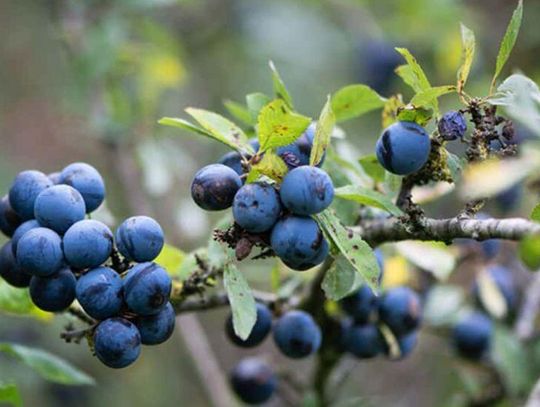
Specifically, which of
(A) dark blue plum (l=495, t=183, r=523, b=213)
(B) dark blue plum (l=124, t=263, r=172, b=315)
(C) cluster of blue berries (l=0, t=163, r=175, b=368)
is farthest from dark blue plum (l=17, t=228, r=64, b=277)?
(A) dark blue plum (l=495, t=183, r=523, b=213)

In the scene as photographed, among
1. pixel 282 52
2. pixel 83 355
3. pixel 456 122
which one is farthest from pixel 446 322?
pixel 282 52

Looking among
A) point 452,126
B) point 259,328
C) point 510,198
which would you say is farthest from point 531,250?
point 510,198

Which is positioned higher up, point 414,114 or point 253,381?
point 414,114

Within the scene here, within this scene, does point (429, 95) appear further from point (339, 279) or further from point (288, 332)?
point (288, 332)

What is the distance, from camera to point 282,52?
11.8 feet

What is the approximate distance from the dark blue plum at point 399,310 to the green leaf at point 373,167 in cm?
31

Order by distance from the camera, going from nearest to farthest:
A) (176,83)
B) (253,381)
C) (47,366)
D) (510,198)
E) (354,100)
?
(354,100), (47,366), (253,381), (510,198), (176,83)

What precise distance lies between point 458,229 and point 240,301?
0.30m

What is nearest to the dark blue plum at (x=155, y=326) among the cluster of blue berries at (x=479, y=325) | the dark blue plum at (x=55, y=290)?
the dark blue plum at (x=55, y=290)

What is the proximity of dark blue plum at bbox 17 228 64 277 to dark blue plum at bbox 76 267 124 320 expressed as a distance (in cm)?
5

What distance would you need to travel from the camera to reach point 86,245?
1122mm

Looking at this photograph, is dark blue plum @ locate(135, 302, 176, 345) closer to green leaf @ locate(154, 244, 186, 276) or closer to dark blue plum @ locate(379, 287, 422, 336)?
green leaf @ locate(154, 244, 186, 276)

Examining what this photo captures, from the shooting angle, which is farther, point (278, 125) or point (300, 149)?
point (300, 149)

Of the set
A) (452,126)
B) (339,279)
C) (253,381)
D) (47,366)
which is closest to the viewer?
(452,126)
